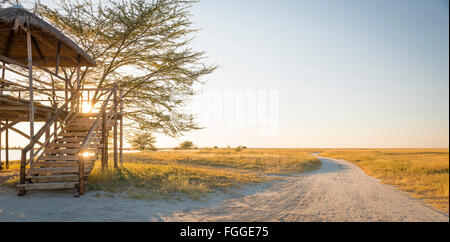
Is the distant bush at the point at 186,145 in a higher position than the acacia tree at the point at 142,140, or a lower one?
lower

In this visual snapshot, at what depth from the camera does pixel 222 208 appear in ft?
25.4

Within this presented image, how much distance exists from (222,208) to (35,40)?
1213 cm

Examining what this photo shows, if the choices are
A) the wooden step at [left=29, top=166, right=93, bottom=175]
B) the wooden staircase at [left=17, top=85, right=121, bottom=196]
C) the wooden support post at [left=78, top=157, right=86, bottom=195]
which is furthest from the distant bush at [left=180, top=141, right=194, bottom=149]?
the wooden support post at [left=78, top=157, right=86, bottom=195]

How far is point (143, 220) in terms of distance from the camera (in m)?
6.10

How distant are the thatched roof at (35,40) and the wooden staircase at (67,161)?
3.14 m

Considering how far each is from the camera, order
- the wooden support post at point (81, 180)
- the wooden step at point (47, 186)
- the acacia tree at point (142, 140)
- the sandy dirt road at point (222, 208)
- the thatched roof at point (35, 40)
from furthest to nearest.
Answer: the acacia tree at point (142, 140) → the thatched roof at point (35, 40) → the wooden support post at point (81, 180) → the wooden step at point (47, 186) → the sandy dirt road at point (222, 208)

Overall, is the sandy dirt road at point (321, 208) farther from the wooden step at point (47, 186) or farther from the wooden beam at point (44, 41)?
the wooden beam at point (44, 41)

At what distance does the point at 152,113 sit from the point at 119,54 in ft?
12.5

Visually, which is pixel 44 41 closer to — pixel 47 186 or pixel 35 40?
pixel 35 40

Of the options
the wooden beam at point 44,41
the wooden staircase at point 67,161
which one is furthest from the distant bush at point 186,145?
the wooden staircase at point 67,161

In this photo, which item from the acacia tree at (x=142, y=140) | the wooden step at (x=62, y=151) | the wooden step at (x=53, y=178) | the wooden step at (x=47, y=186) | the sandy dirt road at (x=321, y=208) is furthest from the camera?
the acacia tree at (x=142, y=140)

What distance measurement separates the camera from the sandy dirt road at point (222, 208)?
250 inches

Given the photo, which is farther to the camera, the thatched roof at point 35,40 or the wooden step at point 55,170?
the thatched roof at point 35,40

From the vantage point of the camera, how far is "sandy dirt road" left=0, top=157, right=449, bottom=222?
6340mm
